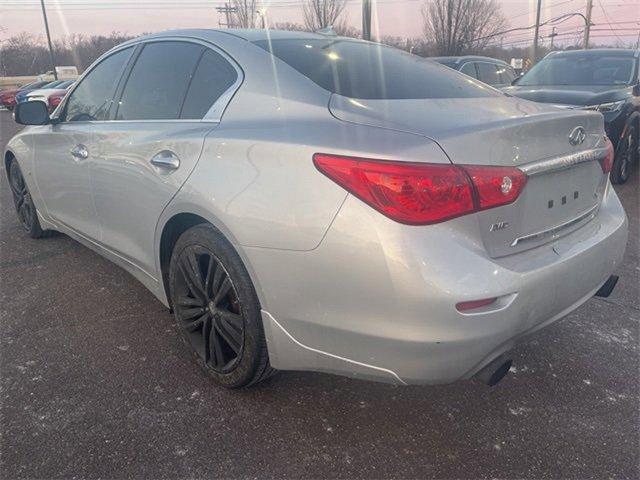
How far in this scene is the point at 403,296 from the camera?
5.38ft

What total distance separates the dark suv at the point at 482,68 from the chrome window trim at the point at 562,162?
7.87 metres

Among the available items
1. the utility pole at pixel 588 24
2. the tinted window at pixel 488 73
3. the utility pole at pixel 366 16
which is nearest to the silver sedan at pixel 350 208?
the tinted window at pixel 488 73

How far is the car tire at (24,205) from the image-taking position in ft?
14.4

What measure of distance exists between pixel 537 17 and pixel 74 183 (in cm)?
3367

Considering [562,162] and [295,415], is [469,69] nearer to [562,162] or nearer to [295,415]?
[562,162]

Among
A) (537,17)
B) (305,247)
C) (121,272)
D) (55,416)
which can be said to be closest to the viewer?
(305,247)

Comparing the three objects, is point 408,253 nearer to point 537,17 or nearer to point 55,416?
point 55,416

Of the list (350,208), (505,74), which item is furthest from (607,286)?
(505,74)

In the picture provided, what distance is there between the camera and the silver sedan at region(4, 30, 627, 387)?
1.67 meters

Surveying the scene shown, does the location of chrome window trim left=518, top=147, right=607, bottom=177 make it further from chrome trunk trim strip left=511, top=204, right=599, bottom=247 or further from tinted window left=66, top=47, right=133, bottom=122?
tinted window left=66, top=47, right=133, bottom=122

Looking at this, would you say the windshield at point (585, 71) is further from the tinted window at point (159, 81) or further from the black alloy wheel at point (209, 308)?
the black alloy wheel at point (209, 308)

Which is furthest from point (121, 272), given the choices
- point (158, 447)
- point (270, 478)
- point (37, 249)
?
point (270, 478)

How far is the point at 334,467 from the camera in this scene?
1926 mm

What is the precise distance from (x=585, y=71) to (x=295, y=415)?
687 cm
